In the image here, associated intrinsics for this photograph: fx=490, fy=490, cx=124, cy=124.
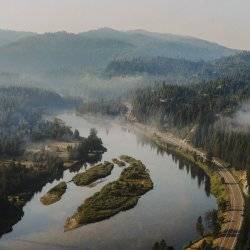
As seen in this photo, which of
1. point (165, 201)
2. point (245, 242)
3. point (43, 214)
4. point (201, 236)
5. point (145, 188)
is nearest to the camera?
point (245, 242)

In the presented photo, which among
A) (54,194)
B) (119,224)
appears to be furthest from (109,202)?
(54,194)

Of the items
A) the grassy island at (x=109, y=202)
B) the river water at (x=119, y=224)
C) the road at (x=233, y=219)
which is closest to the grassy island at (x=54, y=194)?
the river water at (x=119, y=224)

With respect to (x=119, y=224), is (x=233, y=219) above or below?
above

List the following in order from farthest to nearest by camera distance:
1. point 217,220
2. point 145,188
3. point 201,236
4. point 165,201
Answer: point 145,188 < point 165,201 < point 217,220 < point 201,236

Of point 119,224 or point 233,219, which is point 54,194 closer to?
point 119,224

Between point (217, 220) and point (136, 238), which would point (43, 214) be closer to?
point (136, 238)

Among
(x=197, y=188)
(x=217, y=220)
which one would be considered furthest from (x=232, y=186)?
(x=217, y=220)

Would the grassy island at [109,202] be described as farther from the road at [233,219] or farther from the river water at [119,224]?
the road at [233,219]

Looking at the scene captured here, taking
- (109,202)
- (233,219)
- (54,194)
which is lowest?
(54,194)
